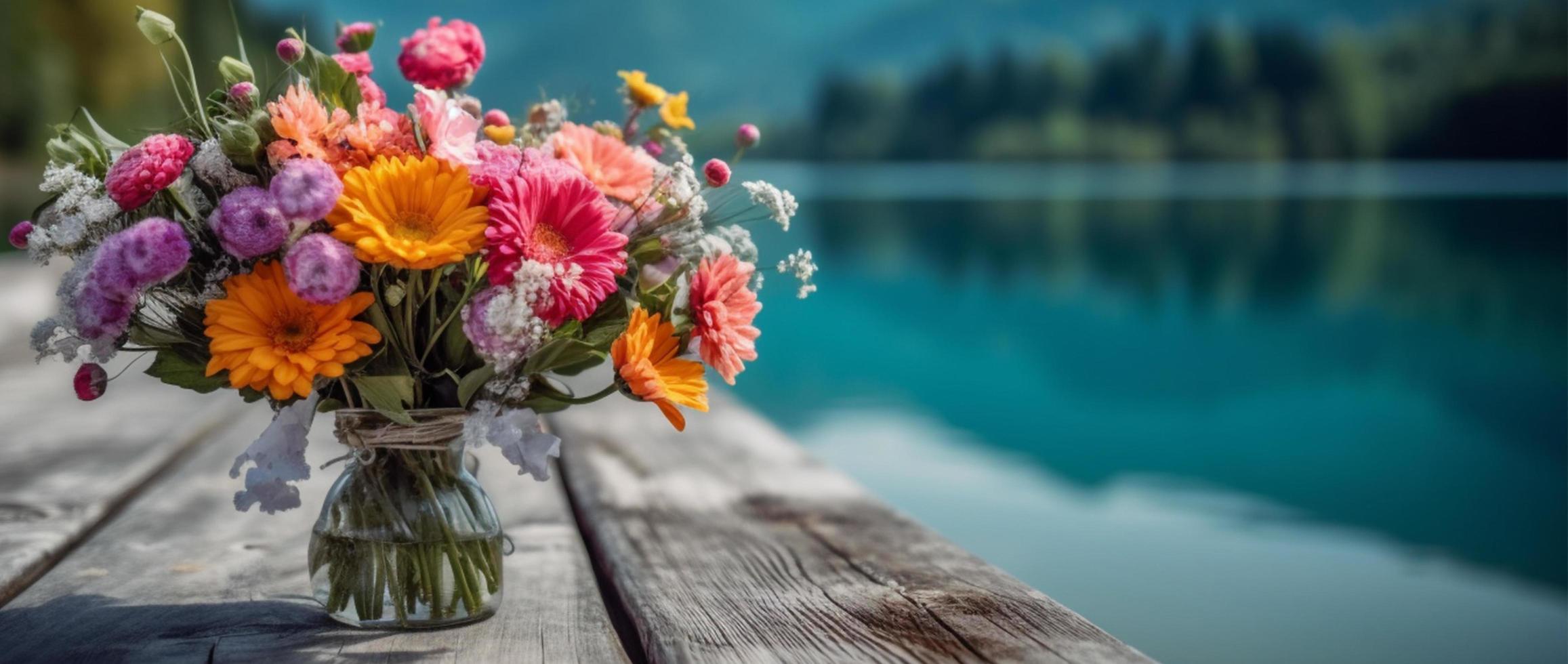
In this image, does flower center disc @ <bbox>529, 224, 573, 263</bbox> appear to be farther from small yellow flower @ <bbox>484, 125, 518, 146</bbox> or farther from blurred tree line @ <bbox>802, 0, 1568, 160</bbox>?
blurred tree line @ <bbox>802, 0, 1568, 160</bbox>

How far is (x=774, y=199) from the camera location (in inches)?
51.3

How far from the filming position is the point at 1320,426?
322 inches

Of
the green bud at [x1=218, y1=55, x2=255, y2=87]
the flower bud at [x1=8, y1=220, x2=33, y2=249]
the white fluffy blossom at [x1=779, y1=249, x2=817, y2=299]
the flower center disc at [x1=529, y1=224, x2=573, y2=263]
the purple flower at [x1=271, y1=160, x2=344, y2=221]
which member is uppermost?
the white fluffy blossom at [x1=779, y1=249, x2=817, y2=299]

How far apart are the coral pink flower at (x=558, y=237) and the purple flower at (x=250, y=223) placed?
170 mm

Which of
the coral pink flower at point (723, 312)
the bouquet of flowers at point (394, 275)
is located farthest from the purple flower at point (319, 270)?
the coral pink flower at point (723, 312)

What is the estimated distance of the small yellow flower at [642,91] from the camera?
1.45 metres

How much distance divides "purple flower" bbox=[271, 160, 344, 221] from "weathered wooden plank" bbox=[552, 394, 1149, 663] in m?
0.52

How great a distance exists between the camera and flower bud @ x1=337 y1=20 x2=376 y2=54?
→ 137cm

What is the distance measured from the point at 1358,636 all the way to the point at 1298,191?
41626 mm

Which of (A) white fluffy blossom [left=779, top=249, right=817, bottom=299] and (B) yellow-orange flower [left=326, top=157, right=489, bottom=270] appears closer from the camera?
(B) yellow-orange flower [left=326, top=157, right=489, bottom=270]

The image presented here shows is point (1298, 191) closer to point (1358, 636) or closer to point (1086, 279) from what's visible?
point (1086, 279)

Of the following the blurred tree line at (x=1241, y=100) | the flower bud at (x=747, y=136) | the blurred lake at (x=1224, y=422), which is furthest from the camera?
the blurred tree line at (x=1241, y=100)

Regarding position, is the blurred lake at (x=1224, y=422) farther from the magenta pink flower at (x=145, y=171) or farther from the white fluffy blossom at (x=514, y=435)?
the magenta pink flower at (x=145, y=171)

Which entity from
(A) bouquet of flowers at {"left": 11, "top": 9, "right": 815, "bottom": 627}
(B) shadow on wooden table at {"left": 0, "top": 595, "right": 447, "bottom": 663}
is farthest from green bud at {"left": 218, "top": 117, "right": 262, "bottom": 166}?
(B) shadow on wooden table at {"left": 0, "top": 595, "right": 447, "bottom": 663}
